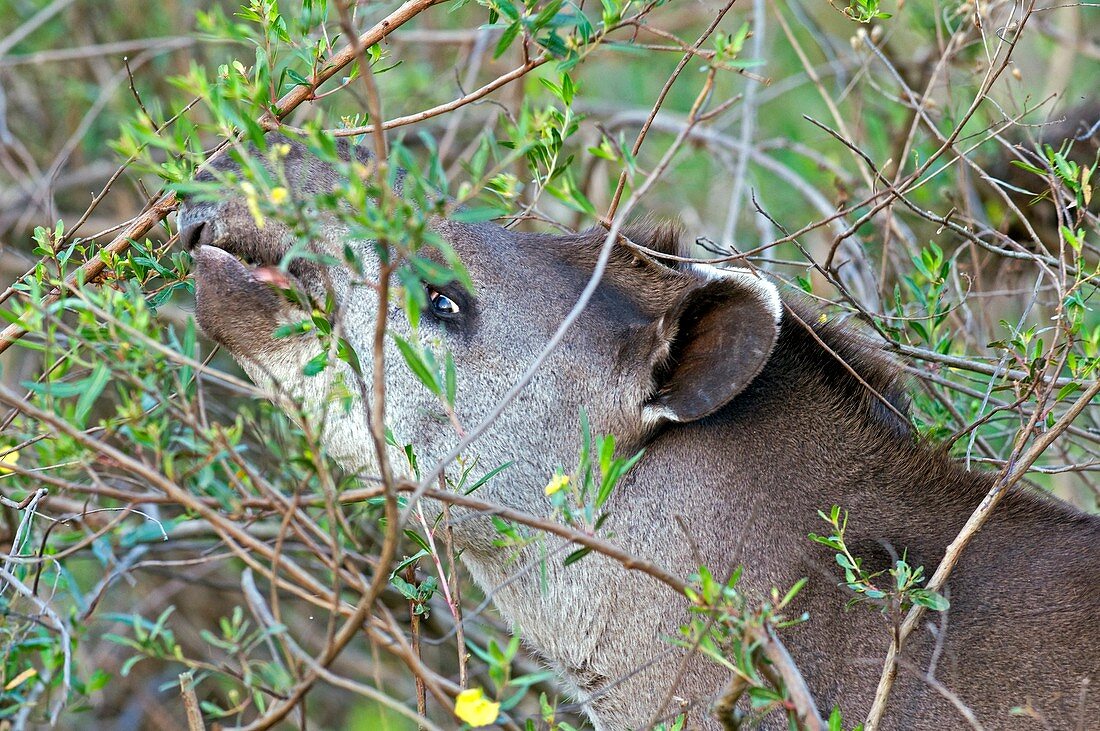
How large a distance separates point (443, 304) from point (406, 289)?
1.37m

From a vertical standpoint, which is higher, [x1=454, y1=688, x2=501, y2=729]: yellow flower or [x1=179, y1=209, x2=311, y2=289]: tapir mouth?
[x1=179, y1=209, x2=311, y2=289]: tapir mouth

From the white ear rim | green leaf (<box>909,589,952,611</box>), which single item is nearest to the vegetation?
green leaf (<box>909,589,952,611</box>)

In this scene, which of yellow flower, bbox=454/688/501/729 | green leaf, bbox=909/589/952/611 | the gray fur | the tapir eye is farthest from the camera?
the tapir eye

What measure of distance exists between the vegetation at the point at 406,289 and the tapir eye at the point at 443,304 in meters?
0.14

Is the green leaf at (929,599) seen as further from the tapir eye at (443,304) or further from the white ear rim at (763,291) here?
the tapir eye at (443,304)

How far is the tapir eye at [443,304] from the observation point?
137 inches

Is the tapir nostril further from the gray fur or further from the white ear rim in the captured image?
the white ear rim

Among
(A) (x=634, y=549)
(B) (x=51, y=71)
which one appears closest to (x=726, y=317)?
(A) (x=634, y=549)

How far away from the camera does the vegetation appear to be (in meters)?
2.31

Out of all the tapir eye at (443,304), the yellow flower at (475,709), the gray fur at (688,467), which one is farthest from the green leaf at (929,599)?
the tapir eye at (443,304)

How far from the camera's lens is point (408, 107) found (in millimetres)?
7102

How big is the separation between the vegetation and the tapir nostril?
0.05m

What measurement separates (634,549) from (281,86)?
1.64 m

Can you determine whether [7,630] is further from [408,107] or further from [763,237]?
[408,107]
